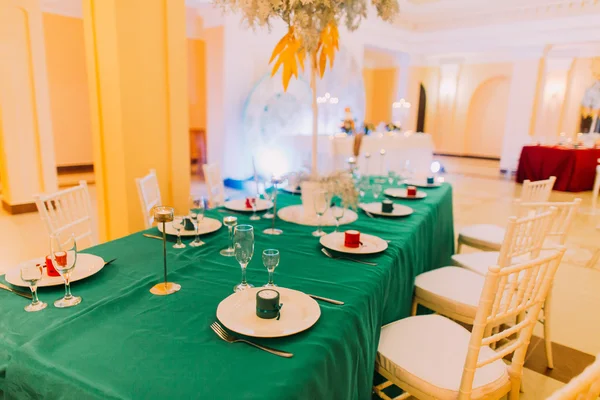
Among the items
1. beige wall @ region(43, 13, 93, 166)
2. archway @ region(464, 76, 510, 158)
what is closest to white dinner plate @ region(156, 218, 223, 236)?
beige wall @ region(43, 13, 93, 166)

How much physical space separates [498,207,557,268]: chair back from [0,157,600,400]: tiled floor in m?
0.68

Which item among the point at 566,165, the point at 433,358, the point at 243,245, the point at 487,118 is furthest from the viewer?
the point at 487,118

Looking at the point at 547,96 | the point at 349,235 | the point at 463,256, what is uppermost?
the point at 547,96

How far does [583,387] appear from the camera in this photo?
664 millimetres

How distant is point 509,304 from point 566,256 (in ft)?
10.4

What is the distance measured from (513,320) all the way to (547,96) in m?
8.82

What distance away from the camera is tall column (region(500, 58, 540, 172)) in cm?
894

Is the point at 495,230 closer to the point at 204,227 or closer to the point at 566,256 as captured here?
the point at 566,256

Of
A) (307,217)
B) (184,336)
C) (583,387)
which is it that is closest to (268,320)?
(184,336)

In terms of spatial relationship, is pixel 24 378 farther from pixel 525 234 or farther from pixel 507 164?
pixel 507 164

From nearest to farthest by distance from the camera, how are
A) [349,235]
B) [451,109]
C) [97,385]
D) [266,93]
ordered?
[97,385] → [349,235] → [266,93] → [451,109]

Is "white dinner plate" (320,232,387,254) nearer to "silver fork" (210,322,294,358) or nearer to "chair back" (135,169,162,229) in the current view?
"silver fork" (210,322,294,358)

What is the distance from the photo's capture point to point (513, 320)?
8.36 feet

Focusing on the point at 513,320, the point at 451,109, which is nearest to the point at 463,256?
the point at 513,320
